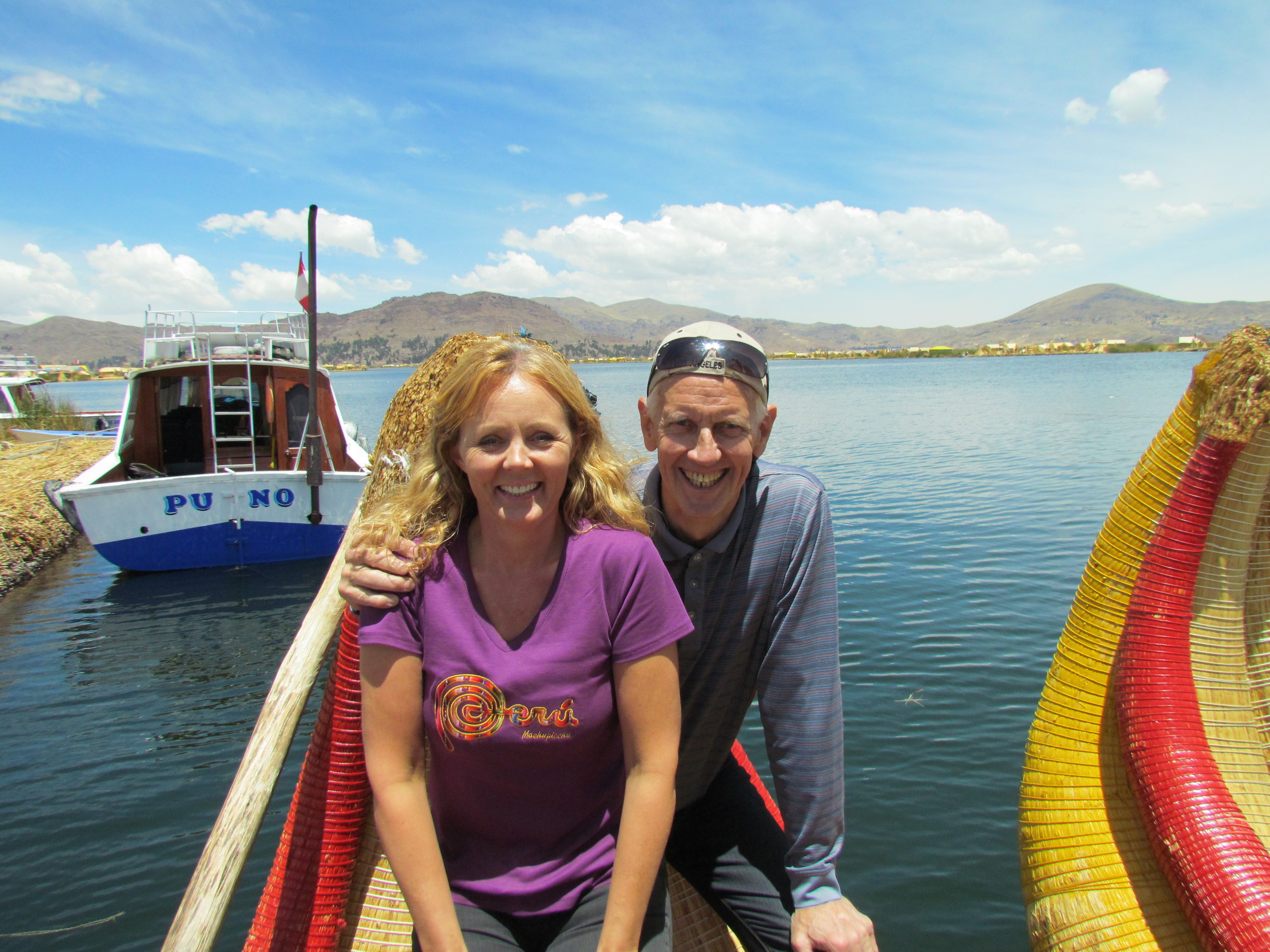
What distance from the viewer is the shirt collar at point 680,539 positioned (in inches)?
92.1

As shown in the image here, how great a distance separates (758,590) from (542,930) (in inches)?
45.9

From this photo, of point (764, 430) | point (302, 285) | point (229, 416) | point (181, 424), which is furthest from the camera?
point (181, 424)

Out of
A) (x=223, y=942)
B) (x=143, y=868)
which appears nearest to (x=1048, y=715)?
(x=223, y=942)

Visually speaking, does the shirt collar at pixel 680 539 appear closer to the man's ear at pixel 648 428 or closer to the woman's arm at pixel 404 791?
the man's ear at pixel 648 428

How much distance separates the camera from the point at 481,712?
1949 millimetres

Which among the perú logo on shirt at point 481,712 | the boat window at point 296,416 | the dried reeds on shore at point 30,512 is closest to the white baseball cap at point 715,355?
the perú logo on shirt at point 481,712

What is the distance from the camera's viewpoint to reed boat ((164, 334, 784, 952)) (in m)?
2.56

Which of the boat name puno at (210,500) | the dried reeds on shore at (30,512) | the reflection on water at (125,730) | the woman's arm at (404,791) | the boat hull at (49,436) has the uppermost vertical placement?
the woman's arm at (404,791)

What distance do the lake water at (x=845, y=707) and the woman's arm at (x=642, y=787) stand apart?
3.33 ft

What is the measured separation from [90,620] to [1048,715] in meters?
13.7

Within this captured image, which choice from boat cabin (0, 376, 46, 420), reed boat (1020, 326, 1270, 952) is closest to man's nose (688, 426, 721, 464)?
reed boat (1020, 326, 1270, 952)

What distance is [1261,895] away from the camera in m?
2.64

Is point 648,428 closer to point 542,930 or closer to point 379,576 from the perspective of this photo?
point 379,576

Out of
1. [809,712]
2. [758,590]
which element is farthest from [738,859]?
[758,590]
